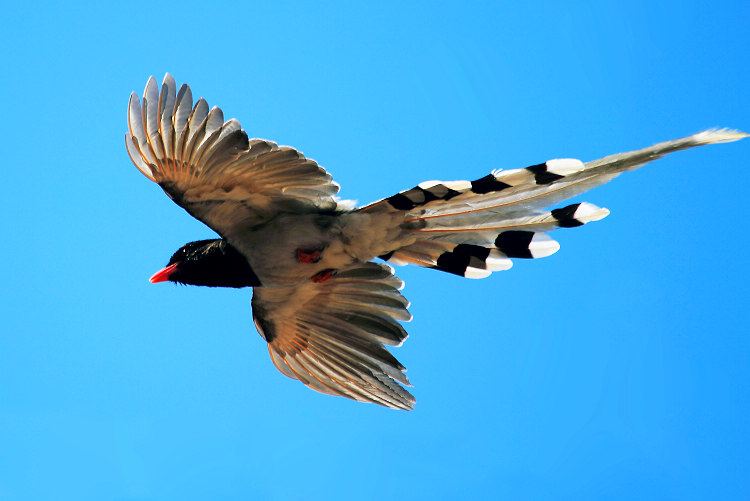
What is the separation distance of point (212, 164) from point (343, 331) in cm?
172

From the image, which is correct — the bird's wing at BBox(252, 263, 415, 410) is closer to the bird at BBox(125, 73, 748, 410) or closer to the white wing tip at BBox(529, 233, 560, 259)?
the bird at BBox(125, 73, 748, 410)

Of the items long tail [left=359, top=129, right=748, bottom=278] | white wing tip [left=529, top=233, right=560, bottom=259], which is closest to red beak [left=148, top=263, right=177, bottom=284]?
long tail [left=359, top=129, right=748, bottom=278]

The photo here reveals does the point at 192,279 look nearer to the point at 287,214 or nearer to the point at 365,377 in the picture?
the point at 287,214

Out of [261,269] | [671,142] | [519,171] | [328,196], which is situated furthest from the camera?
[261,269]

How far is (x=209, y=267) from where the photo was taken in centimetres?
514

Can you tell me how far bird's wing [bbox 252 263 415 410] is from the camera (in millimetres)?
5430

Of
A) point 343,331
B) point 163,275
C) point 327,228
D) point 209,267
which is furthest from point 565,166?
point 163,275

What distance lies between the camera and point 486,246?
4.87 meters

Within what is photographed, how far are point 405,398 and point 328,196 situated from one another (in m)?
1.58

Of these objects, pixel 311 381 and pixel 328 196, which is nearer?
pixel 328 196

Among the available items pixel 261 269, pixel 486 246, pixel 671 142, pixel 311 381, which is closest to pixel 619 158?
pixel 671 142

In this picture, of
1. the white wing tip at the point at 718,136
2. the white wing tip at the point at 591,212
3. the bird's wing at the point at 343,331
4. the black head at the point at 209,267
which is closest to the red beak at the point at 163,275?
the black head at the point at 209,267

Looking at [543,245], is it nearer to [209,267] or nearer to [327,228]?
[327,228]

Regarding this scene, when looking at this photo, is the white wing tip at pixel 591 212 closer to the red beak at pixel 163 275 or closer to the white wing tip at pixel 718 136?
the white wing tip at pixel 718 136
